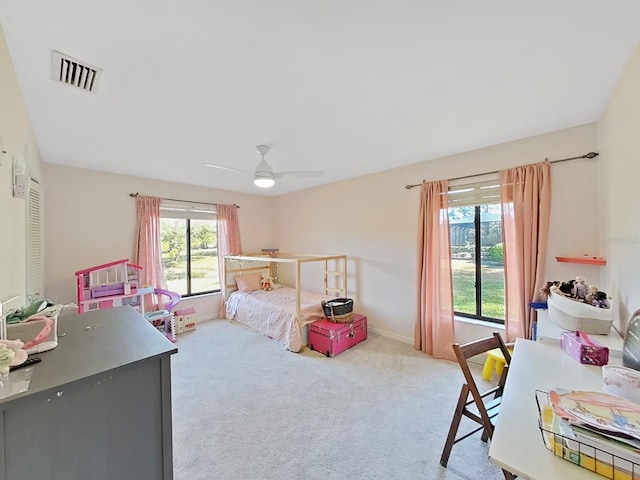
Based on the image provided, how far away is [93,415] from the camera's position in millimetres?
899

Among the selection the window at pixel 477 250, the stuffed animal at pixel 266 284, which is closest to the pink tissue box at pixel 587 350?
the window at pixel 477 250

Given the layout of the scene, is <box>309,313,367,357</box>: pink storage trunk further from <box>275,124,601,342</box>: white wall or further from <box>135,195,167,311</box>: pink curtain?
<box>135,195,167,311</box>: pink curtain

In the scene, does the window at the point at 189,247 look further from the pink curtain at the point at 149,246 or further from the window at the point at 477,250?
the window at the point at 477,250

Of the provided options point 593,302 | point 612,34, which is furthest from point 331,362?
point 612,34

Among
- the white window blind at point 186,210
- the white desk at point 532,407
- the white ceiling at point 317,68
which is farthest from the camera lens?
the white window blind at point 186,210

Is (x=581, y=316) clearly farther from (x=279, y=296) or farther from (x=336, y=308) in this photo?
(x=279, y=296)

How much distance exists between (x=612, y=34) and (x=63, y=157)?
4691mm

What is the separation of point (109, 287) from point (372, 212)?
3628mm

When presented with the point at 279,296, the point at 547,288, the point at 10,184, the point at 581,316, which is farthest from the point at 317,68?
the point at 279,296

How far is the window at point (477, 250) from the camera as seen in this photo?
2873mm

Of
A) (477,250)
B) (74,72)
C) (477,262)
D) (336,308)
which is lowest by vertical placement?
(336,308)

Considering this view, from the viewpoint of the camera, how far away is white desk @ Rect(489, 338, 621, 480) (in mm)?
756

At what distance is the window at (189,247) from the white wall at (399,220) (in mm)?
1406

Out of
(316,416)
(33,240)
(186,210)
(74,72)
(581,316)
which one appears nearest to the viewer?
(74,72)
